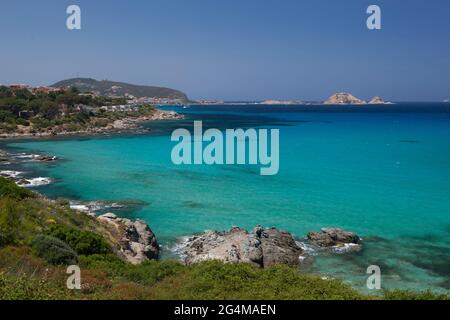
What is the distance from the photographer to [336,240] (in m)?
25.8

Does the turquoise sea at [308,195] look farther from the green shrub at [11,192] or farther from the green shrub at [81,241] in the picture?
the green shrub at [11,192]

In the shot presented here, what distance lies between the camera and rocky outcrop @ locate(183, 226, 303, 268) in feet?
71.6

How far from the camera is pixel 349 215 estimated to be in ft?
105

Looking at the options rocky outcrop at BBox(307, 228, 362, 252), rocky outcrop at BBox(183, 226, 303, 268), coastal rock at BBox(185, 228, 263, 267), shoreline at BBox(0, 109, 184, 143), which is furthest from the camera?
shoreline at BBox(0, 109, 184, 143)

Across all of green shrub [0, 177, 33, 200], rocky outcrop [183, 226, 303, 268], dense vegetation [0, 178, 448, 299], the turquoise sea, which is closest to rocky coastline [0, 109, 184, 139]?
the turquoise sea

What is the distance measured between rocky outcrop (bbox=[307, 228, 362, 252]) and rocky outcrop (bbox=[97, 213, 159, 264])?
33.1 feet

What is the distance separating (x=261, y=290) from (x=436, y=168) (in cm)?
4678

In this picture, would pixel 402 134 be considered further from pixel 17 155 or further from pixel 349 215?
pixel 17 155

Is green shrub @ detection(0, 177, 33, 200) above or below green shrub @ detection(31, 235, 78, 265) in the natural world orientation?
above

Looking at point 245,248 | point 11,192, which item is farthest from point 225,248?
point 11,192

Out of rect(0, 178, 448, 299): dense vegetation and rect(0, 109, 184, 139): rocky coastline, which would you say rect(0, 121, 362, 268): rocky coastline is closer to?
rect(0, 178, 448, 299): dense vegetation

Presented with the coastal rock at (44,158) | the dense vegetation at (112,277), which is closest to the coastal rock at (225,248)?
the dense vegetation at (112,277)

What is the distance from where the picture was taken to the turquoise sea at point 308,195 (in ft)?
78.0

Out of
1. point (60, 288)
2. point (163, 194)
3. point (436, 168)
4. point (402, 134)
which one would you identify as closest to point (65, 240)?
point (60, 288)
